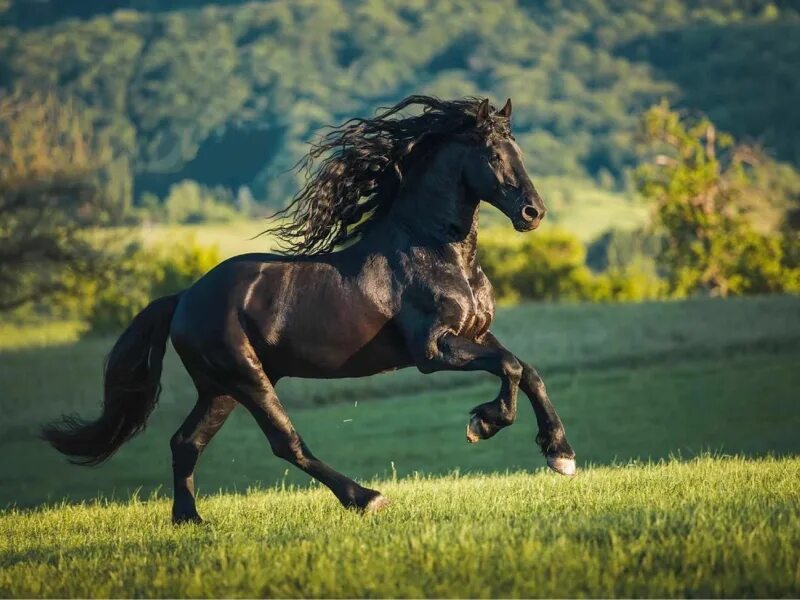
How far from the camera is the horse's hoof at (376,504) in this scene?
29.0 ft

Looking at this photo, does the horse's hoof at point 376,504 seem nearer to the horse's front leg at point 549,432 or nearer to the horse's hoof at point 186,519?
the horse's front leg at point 549,432

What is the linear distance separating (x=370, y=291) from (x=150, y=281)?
72690 mm

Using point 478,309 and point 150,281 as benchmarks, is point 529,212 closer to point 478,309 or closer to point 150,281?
point 478,309

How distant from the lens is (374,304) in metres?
9.34

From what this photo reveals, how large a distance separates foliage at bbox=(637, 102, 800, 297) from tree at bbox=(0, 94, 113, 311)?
113ft

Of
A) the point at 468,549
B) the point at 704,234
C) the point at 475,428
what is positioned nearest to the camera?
the point at 468,549

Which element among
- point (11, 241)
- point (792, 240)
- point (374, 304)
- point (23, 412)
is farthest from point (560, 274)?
point (374, 304)

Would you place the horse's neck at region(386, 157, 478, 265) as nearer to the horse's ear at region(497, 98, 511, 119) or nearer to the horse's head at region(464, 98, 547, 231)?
the horse's head at region(464, 98, 547, 231)

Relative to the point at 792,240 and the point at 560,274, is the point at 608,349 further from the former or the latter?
the point at 560,274

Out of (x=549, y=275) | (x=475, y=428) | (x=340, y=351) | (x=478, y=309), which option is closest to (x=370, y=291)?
(x=340, y=351)

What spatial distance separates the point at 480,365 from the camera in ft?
29.5

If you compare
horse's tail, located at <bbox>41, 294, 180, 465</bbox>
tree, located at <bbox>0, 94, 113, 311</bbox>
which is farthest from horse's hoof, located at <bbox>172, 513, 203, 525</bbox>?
tree, located at <bbox>0, 94, 113, 311</bbox>

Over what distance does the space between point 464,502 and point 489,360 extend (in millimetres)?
1005

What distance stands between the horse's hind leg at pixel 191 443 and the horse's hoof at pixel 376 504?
4.75 ft
